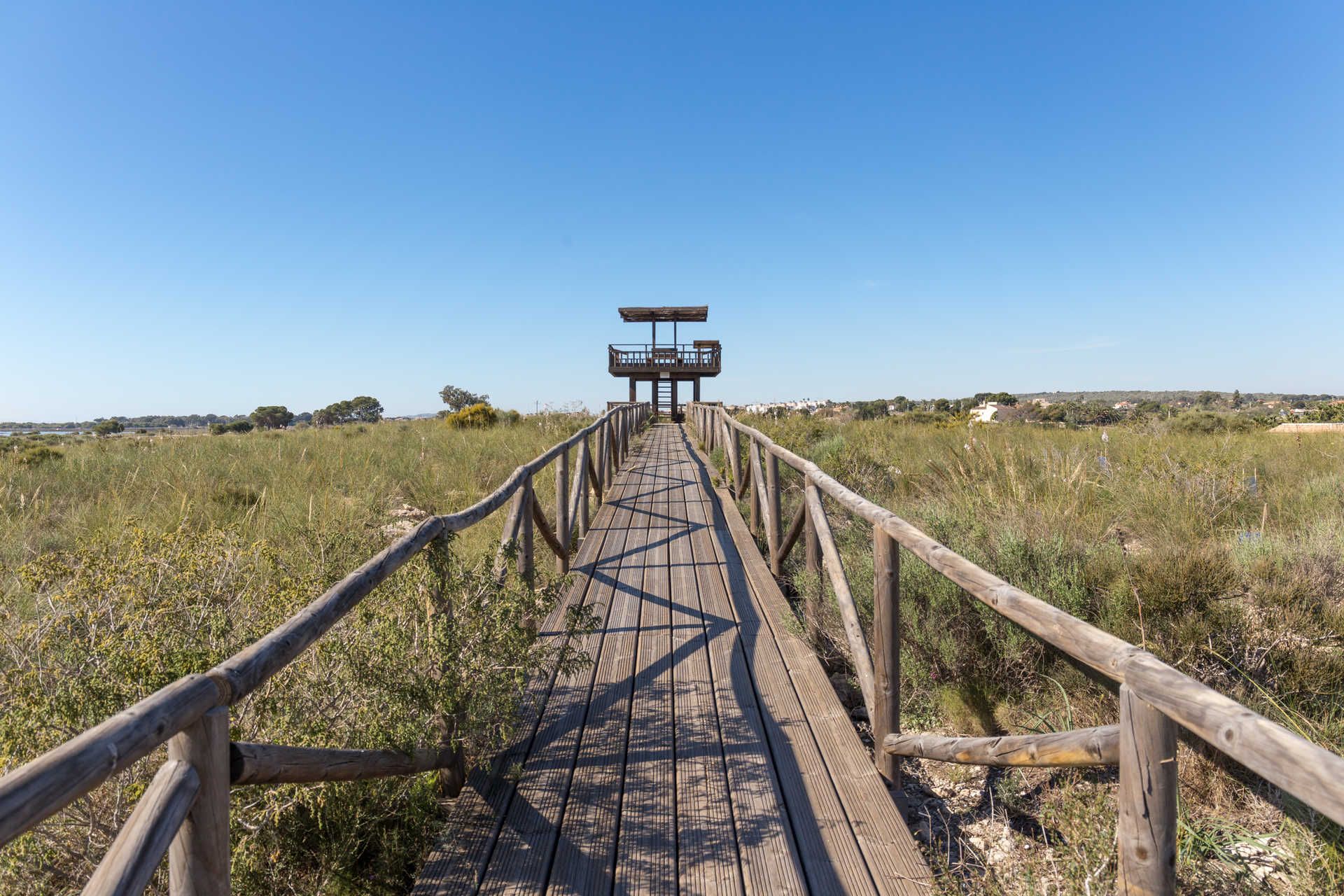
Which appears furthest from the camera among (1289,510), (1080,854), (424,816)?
(1289,510)

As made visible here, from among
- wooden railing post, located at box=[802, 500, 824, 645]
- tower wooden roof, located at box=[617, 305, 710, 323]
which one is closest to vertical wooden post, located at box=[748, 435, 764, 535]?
wooden railing post, located at box=[802, 500, 824, 645]

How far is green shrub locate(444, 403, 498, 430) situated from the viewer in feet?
63.9

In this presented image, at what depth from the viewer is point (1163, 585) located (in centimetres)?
342

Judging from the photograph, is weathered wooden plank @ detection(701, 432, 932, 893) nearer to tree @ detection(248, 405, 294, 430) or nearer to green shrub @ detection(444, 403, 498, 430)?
green shrub @ detection(444, 403, 498, 430)

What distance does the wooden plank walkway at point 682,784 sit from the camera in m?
2.17

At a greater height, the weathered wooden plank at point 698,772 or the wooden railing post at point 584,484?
the wooden railing post at point 584,484

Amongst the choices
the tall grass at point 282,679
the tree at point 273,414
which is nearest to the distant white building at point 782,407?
the tall grass at point 282,679

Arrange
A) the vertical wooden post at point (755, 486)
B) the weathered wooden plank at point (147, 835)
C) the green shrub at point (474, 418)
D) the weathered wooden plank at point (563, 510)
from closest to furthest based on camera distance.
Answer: the weathered wooden plank at point (147, 835), the weathered wooden plank at point (563, 510), the vertical wooden post at point (755, 486), the green shrub at point (474, 418)

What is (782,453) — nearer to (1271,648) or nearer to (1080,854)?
(1271,648)

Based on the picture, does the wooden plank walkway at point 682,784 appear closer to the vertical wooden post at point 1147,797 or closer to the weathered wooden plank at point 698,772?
the weathered wooden plank at point 698,772

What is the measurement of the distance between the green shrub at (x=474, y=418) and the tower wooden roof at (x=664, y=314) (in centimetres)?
716

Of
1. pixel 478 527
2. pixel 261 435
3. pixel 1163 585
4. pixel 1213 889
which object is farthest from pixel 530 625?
pixel 261 435

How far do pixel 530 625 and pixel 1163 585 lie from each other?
343 centimetres

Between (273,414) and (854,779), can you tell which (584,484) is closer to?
(854,779)
